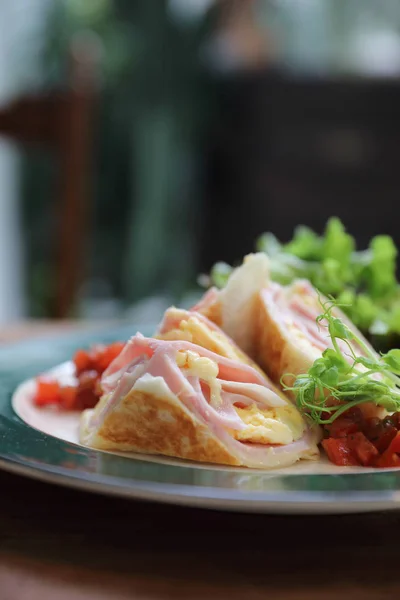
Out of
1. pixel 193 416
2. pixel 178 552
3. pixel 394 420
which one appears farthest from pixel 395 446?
pixel 178 552

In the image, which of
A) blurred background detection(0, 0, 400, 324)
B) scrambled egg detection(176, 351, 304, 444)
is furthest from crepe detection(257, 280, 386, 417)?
blurred background detection(0, 0, 400, 324)

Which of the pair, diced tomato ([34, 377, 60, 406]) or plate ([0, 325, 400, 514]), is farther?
diced tomato ([34, 377, 60, 406])

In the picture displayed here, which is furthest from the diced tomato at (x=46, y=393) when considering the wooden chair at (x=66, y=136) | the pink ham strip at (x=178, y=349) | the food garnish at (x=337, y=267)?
the wooden chair at (x=66, y=136)

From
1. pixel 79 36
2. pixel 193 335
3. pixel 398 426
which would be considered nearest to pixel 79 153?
pixel 193 335

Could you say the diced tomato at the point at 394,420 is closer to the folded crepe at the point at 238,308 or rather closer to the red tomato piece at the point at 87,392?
the folded crepe at the point at 238,308

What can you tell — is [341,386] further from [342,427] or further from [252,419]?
[252,419]

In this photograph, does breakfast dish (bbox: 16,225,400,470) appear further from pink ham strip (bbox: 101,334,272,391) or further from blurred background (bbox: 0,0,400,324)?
blurred background (bbox: 0,0,400,324)
